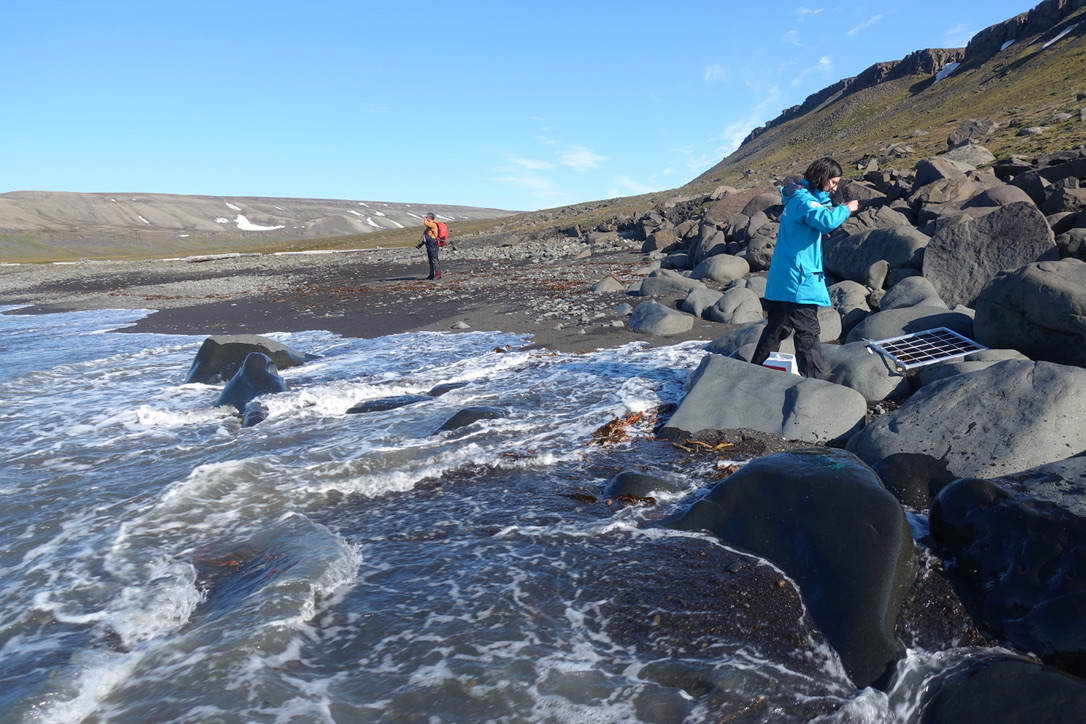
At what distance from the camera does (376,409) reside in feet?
27.5

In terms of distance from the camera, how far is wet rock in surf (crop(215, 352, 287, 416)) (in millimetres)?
8969

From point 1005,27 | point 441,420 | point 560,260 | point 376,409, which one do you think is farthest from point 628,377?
point 1005,27

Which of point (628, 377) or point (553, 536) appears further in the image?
point (628, 377)

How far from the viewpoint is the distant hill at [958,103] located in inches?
1316

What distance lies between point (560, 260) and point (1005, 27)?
91427 millimetres

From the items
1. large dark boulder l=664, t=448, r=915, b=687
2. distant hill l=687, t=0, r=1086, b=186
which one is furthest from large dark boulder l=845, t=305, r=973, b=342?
distant hill l=687, t=0, r=1086, b=186

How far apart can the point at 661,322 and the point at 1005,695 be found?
8878 millimetres

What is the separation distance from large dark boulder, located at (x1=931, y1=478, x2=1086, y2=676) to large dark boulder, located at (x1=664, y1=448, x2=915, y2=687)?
0.37 meters

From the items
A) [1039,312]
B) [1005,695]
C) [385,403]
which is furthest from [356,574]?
[1039,312]

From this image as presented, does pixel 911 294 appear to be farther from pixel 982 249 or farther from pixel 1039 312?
pixel 1039 312

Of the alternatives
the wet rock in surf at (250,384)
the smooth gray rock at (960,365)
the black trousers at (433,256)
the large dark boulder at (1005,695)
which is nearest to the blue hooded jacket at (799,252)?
the smooth gray rock at (960,365)

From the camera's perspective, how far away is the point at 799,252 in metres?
6.66

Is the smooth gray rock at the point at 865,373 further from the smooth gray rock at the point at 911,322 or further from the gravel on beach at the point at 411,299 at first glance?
the gravel on beach at the point at 411,299

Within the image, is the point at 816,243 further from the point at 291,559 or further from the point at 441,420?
the point at 291,559
